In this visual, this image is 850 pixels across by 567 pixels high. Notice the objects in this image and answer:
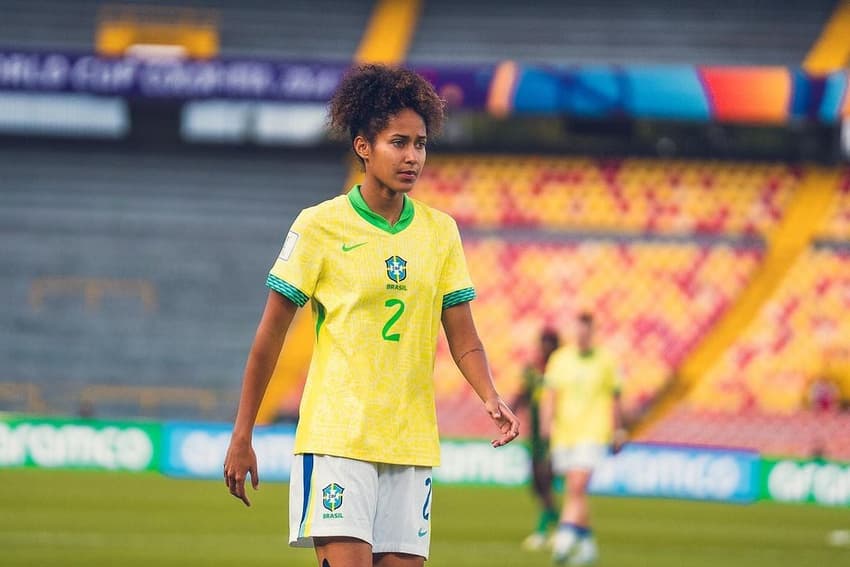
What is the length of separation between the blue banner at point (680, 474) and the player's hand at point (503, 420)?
1733 cm

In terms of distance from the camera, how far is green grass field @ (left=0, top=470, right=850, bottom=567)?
1277cm

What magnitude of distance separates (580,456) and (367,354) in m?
8.02

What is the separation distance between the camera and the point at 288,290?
5.05 metres

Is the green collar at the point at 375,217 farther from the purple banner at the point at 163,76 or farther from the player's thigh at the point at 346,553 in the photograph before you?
the purple banner at the point at 163,76

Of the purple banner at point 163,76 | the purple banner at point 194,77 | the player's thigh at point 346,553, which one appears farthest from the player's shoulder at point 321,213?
the purple banner at point 163,76

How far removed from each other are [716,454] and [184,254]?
11.1 m

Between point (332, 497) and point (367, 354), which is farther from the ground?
point (367, 354)

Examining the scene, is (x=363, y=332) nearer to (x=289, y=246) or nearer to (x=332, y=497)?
(x=289, y=246)

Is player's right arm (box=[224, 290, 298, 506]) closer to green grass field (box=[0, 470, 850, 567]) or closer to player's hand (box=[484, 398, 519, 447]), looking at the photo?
player's hand (box=[484, 398, 519, 447])

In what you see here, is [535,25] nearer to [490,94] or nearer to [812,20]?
[490,94]

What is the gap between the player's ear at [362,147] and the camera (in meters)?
5.14

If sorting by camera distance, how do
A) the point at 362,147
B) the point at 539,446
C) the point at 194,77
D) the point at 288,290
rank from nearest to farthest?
the point at 288,290 < the point at 362,147 < the point at 539,446 < the point at 194,77

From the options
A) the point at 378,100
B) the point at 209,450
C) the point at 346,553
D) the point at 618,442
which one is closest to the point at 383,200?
the point at 378,100

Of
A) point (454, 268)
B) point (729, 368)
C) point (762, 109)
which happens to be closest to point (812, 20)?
point (762, 109)
